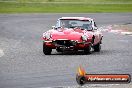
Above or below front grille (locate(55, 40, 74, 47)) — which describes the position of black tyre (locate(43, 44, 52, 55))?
below

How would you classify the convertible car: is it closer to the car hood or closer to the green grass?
the car hood

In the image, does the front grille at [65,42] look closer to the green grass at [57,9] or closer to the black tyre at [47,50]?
the black tyre at [47,50]

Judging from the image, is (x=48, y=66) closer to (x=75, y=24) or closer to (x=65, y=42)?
(x=65, y=42)

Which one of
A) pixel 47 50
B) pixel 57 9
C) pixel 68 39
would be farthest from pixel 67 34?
pixel 57 9

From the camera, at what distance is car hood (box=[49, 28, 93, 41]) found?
19.5 meters

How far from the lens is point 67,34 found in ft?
64.5

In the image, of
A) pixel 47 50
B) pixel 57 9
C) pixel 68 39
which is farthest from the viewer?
pixel 57 9

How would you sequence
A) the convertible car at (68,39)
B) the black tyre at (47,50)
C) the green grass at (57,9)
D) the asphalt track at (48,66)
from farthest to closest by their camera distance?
the green grass at (57,9)
the black tyre at (47,50)
the convertible car at (68,39)
the asphalt track at (48,66)

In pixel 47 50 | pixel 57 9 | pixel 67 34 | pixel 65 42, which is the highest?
pixel 67 34

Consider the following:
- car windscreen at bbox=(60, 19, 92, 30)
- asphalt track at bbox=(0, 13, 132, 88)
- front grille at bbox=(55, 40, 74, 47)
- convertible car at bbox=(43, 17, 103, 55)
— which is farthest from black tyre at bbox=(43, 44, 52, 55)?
car windscreen at bbox=(60, 19, 92, 30)

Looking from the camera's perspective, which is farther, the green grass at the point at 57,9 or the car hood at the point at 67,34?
the green grass at the point at 57,9

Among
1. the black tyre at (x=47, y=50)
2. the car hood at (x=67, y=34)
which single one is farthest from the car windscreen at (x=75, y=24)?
the black tyre at (x=47, y=50)

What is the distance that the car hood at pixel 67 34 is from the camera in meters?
19.5

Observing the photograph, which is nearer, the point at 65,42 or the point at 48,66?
the point at 48,66
